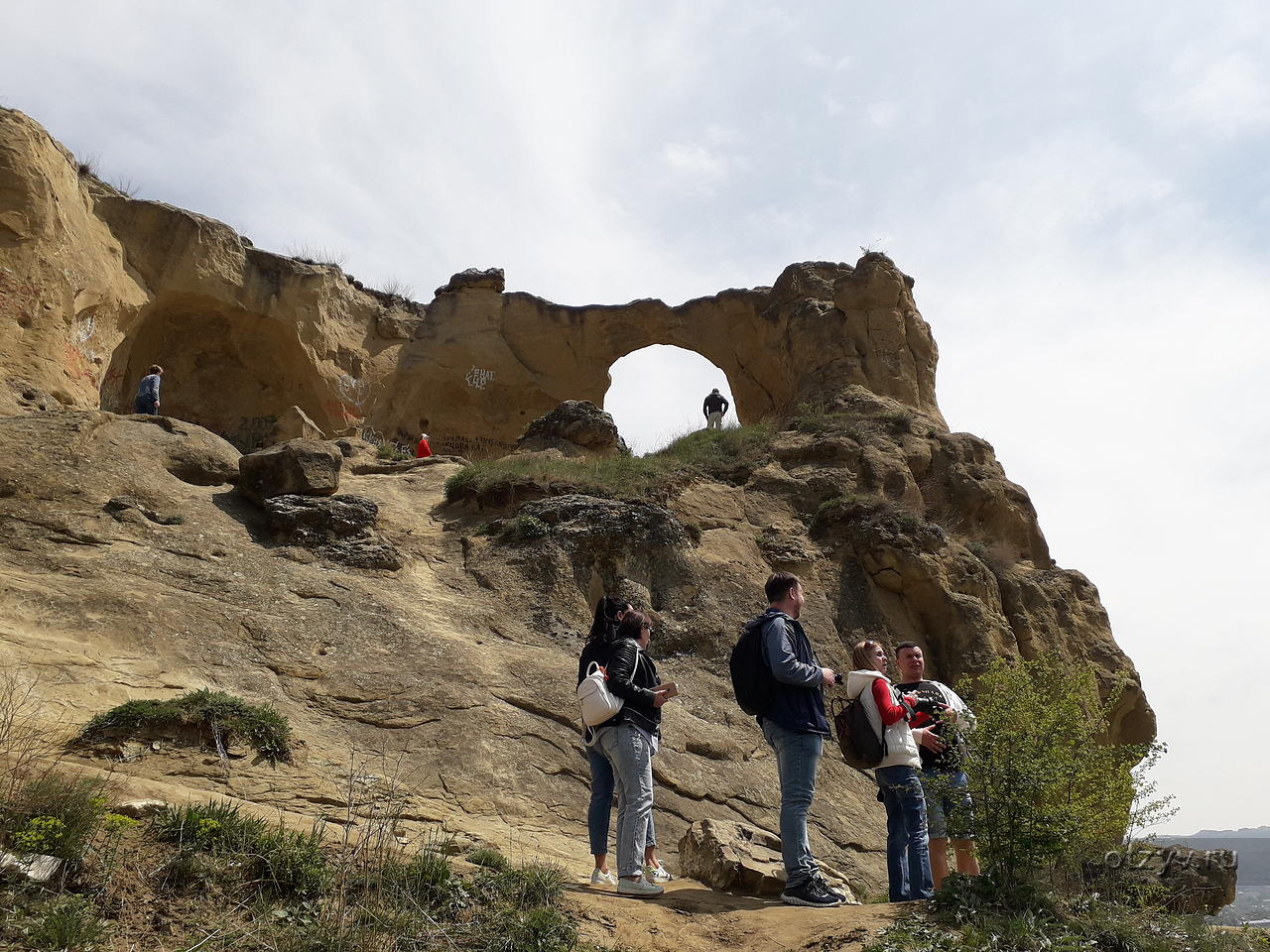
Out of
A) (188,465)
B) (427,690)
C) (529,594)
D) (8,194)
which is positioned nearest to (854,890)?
(427,690)

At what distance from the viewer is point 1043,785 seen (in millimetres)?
4715

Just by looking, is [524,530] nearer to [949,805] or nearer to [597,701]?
[597,701]

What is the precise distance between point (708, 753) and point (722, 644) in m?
2.34

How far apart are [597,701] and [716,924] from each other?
4.26ft

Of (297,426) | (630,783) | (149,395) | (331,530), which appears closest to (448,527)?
(331,530)

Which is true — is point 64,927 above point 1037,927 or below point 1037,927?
below

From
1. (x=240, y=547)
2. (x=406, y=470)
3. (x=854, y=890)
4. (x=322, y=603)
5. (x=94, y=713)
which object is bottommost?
(x=854, y=890)

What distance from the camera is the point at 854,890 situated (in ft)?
24.9

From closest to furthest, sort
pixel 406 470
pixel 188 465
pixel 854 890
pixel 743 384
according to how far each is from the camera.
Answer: pixel 854 890
pixel 188 465
pixel 406 470
pixel 743 384

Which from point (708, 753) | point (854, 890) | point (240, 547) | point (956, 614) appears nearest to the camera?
point (854, 890)

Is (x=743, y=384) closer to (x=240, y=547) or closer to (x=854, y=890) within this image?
(x=240, y=547)

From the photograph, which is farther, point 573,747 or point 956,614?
point 956,614

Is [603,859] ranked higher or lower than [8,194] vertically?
lower

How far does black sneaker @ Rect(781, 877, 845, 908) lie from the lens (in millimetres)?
5086
